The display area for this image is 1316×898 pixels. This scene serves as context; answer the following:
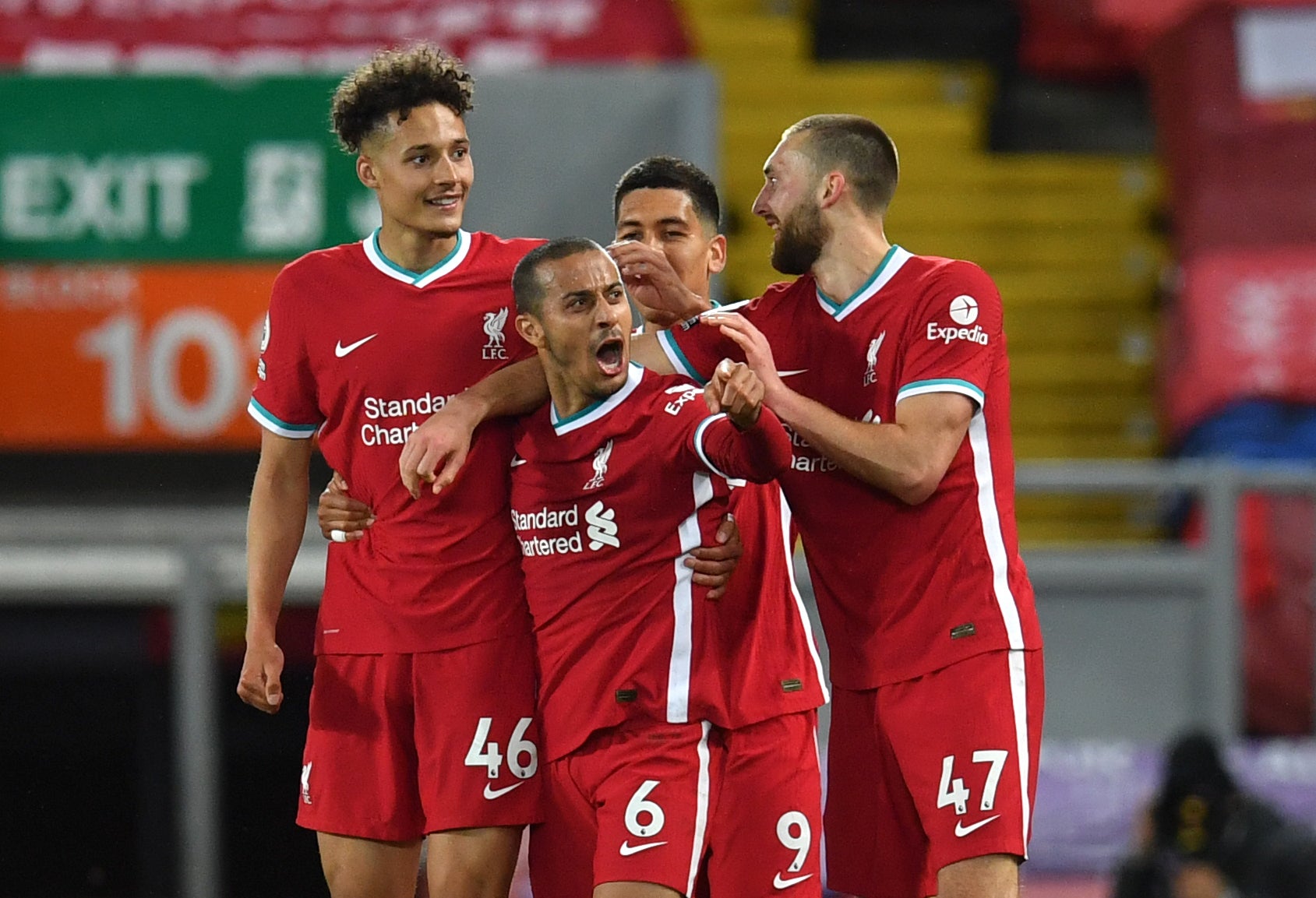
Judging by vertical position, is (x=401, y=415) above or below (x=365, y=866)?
above

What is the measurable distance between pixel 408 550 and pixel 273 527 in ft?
1.15

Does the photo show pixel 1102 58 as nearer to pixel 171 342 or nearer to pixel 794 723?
pixel 171 342

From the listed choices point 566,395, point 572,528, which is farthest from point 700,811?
point 566,395

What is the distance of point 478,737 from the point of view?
385cm

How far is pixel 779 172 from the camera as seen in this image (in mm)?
4059

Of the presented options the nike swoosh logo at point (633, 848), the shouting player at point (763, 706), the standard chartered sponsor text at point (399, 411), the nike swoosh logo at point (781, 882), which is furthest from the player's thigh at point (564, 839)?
the standard chartered sponsor text at point (399, 411)

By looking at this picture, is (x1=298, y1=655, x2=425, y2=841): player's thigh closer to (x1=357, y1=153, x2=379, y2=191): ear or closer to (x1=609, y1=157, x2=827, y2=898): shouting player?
(x1=609, y1=157, x2=827, y2=898): shouting player

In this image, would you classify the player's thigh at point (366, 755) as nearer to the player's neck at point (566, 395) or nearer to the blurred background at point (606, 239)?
the player's neck at point (566, 395)

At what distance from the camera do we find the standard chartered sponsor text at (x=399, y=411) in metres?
3.92

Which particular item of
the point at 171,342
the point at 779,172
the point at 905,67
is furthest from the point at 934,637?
the point at 905,67

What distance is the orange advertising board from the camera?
748 centimetres

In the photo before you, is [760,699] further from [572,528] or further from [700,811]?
[572,528]

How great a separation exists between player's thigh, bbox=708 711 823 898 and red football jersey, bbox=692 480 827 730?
0.21ft

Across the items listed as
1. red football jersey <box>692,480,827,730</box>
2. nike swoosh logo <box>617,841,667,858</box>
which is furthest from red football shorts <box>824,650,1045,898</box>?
nike swoosh logo <box>617,841,667,858</box>
